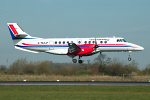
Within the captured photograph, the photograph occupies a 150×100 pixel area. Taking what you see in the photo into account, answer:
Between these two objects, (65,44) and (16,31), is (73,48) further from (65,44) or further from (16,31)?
(16,31)

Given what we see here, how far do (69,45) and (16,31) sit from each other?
11731mm

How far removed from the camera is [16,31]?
199 feet

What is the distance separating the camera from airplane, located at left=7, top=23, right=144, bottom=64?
184 ft

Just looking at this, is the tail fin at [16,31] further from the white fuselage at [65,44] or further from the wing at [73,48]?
the wing at [73,48]

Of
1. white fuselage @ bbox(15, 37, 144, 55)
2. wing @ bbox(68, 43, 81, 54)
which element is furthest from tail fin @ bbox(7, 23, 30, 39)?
wing @ bbox(68, 43, 81, 54)

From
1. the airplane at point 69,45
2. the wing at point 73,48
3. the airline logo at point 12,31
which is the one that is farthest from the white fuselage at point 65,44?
the airline logo at point 12,31

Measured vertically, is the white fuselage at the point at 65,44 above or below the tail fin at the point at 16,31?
below

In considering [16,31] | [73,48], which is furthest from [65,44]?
[16,31]

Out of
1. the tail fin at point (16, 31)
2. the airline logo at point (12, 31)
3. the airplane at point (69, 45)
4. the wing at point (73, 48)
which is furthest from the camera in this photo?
the airline logo at point (12, 31)

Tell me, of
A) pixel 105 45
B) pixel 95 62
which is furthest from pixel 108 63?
pixel 105 45

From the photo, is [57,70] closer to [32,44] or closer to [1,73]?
[32,44]

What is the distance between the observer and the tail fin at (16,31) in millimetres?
59544

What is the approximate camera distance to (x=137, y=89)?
37812mm

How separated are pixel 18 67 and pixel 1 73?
3.43 metres
